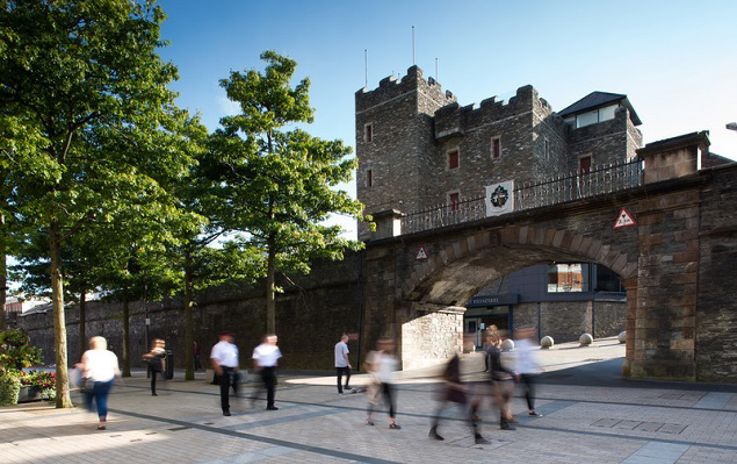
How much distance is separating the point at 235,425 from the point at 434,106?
3194 centimetres

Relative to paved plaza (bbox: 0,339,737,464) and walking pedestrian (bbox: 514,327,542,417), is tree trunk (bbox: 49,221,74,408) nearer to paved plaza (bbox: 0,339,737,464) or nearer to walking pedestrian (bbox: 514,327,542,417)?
paved plaza (bbox: 0,339,737,464)

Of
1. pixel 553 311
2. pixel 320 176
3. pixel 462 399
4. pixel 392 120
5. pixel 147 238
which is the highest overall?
pixel 392 120

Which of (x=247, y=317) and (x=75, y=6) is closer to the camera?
(x=75, y=6)

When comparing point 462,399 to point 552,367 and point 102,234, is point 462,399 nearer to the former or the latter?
point 102,234

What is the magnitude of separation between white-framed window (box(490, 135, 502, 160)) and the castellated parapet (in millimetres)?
68

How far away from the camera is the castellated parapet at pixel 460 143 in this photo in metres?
33.7

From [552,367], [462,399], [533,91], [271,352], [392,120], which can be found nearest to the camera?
[462,399]

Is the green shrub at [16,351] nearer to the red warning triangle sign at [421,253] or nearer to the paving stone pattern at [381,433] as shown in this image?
the paving stone pattern at [381,433]

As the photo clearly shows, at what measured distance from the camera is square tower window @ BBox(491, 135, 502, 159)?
3434 centimetres

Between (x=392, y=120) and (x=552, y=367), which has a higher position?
(x=392, y=120)

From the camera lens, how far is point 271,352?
10.2 m

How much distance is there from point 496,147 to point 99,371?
1195 inches

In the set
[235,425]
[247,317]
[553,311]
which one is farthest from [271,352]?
[553,311]

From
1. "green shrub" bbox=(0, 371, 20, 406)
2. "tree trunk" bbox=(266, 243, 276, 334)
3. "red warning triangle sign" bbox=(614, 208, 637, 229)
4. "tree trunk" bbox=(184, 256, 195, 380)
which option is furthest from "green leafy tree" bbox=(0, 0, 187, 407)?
"red warning triangle sign" bbox=(614, 208, 637, 229)
